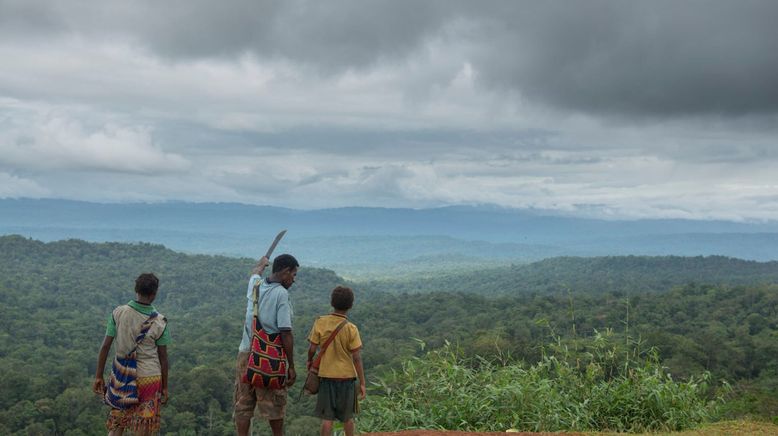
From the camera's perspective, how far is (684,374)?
98.8 feet

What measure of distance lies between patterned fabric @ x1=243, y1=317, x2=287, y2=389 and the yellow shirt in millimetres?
329

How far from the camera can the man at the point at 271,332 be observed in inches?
242

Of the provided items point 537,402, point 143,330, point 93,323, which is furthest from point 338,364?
point 93,323

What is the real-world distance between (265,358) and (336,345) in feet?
2.07

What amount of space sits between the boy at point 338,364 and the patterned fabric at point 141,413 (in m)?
1.38

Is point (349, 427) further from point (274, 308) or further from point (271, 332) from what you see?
point (274, 308)

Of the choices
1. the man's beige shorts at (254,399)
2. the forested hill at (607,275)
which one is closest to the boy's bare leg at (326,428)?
the man's beige shorts at (254,399)

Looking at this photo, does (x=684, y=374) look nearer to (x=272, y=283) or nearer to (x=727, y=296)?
(x=272, y=283)

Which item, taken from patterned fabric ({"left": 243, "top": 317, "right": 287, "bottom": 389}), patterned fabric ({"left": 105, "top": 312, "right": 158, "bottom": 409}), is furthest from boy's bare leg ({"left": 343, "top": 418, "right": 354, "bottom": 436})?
patterned fabric ({"left": 105, "top": 312, "right": 158, "bottom": 409})

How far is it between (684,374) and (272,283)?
2808 centimetres

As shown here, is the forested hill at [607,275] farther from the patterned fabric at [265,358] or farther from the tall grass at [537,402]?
the patterned fabric at [265,358]

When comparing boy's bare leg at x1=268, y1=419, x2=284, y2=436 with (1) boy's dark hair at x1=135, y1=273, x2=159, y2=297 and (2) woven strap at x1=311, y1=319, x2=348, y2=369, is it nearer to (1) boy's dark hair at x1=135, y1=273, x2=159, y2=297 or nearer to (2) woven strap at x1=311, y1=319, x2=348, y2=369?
(2) woven strap at x1=311, y1=319, x2=348, y2=369

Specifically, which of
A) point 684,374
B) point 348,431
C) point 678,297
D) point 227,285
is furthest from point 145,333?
point 227,285

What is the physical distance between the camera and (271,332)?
244 inches
